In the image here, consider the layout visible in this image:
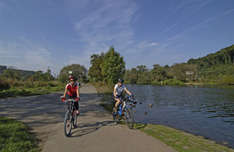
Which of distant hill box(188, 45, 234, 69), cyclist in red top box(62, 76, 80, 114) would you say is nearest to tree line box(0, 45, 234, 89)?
distant hill box(188, 45, 234, 69)

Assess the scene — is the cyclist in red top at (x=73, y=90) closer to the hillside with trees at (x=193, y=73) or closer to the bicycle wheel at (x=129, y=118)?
the bicycle wheel at (x=129, y=118)

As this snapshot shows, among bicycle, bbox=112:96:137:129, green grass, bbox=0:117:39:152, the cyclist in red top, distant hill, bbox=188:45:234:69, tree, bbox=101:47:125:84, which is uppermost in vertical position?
distant hill, bbox=188:45:234:69

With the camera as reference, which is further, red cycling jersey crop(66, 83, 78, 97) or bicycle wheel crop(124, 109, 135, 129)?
bicycle wheel crop(124, 109, 135, 129)

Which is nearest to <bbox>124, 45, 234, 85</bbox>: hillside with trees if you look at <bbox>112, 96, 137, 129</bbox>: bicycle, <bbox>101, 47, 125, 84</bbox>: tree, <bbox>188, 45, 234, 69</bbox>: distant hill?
<bbox>188, 45, 234, 69</bbox>: distant hill

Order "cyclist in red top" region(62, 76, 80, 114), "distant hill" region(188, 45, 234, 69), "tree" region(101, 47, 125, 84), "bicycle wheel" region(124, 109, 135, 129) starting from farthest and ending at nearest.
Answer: "distant hill" region(188, 45, 234, 69) < "tree" region(101, 47, 125, 84) < "bicycle wheel" region(124, 109, 135, 129) < "cyclist in red top" region(62, 76, 80, 114)

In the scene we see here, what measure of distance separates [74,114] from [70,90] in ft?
3.38

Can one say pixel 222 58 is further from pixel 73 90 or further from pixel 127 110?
pixel 73 90

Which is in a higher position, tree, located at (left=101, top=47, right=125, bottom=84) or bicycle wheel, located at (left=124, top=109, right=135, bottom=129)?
tree, located at (left=101, top=47, right=125, bottom=84)

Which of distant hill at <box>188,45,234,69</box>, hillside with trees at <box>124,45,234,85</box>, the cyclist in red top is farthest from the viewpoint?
distant hill at <box>188,45,234,69</box>

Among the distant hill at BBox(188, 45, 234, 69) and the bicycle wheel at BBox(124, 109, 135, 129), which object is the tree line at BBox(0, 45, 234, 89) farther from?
the bicycle wheel at BBox(124, 109, 135, 129)

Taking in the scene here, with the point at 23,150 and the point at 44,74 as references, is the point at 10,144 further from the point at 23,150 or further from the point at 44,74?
the point at 44,74

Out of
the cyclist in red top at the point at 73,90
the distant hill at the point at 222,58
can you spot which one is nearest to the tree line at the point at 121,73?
the distant hill at the point at 222,58

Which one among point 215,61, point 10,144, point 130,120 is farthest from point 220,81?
point 10,144

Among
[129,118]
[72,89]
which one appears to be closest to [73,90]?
[72,89]
